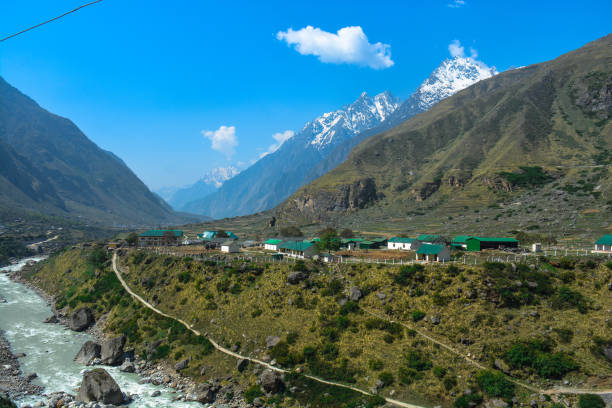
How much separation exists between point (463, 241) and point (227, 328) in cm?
3690

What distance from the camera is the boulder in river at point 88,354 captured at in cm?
4223

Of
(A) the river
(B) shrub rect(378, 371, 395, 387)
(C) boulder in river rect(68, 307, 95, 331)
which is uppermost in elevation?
(B) shrub rect(378, 371, 395, 387)

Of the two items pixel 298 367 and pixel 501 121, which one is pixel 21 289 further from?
pixel 501 121

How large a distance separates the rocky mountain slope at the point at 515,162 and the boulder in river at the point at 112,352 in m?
103

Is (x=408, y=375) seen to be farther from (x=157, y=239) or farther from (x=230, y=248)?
(x=157, y=239)

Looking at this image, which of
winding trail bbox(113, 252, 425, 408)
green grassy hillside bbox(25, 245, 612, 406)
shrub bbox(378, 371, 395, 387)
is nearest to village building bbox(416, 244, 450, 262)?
green grassy hillside bbox(25, 245, 612, 406)

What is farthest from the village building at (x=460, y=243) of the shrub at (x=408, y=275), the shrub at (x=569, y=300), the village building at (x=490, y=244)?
the shrub at (x=569, y=300)

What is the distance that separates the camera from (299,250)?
60406 mm

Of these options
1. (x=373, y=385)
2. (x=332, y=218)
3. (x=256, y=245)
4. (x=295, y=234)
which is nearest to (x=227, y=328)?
(x=373, y=385)

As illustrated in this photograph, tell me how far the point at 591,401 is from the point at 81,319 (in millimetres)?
59339

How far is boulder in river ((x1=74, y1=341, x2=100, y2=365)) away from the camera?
139 ft

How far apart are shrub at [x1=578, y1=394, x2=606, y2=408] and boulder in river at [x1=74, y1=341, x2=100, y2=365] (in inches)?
1821

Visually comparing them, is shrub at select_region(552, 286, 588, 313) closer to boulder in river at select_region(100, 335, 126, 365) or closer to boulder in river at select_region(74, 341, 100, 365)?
boulder in river at select_region(100, 335, 126, 365)

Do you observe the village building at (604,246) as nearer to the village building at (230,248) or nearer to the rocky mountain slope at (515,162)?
the village building at (230,248)
